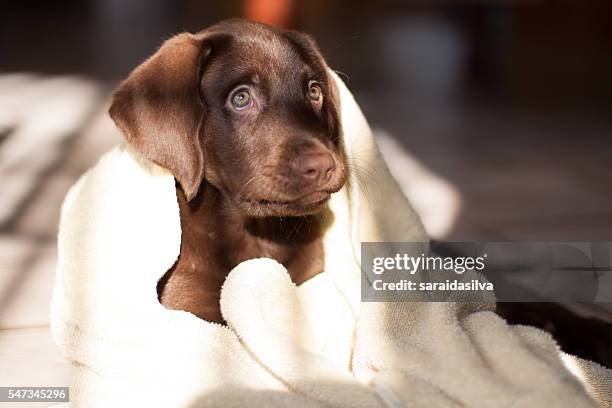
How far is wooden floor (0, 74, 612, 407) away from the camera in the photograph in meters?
2.30

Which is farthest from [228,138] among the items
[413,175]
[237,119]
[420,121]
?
[420,121]

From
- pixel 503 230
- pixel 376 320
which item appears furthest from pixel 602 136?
pixel 376 320

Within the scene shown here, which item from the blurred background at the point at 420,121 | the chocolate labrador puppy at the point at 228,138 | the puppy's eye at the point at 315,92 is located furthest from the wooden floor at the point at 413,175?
the puppy's eye at the point at 315,92

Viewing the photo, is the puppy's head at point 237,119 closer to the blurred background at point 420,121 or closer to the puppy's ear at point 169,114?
the puppy's ear at point 169,114

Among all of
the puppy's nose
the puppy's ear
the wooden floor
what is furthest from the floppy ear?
the wooden floor

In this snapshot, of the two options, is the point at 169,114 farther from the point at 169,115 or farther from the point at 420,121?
the point at 420,121

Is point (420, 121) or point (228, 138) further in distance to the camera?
point (420, 121)

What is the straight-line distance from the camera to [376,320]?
1.73m

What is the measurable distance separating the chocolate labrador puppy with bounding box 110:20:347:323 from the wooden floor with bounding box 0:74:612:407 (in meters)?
0.48

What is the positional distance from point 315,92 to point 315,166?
340 mm

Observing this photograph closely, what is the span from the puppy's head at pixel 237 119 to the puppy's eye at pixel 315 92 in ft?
0.10

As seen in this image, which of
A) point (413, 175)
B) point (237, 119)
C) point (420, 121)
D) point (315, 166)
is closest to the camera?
point (315, 166)

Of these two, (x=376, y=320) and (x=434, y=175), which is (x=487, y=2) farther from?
(x=376, y=320)

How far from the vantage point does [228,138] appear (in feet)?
5.70
